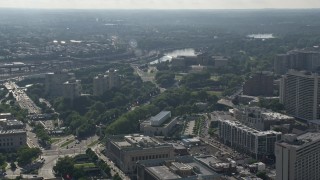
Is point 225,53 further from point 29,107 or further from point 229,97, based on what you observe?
point 29,107

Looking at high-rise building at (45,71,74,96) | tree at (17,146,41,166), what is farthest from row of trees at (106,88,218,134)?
high-rise building at (45,71,74,96)

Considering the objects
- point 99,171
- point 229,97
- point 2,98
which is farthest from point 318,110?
point 2,98

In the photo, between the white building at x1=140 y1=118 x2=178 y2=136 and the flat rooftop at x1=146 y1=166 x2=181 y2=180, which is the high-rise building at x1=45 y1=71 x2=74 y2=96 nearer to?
the white building at x1=140 y1=118 x2=178 y2=136

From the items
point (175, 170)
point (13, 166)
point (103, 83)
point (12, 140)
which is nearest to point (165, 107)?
point (103, 83)

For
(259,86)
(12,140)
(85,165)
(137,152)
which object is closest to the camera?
(137,152)

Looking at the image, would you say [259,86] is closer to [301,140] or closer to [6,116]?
[6,116]
